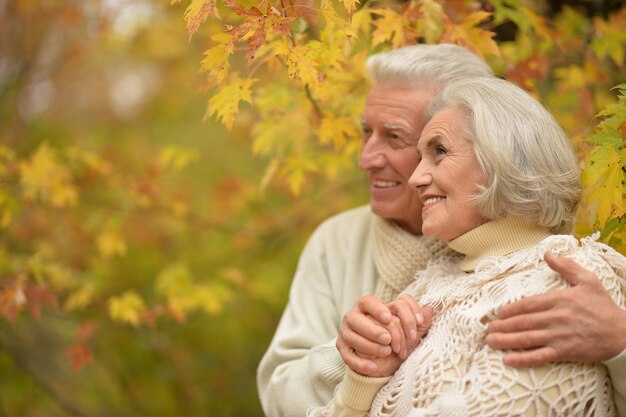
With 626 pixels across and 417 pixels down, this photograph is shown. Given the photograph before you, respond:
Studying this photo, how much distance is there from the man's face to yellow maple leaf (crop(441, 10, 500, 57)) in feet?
1.15

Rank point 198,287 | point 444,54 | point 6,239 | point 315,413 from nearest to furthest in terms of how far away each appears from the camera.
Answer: point 315,413
point 444,54
point 198,287
point 6,239

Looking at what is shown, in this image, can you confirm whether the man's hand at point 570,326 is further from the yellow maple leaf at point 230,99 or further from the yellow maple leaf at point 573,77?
the yellow maple leaf at point 573,77

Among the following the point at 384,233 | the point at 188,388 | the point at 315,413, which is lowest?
the point at 188,388

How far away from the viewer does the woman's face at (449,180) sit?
1911mm

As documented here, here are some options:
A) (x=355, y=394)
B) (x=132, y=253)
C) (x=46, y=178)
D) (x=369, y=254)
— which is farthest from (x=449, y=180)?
(x=132, y=253)

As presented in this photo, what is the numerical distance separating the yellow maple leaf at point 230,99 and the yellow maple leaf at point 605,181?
1029 mm

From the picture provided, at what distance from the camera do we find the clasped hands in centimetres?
179

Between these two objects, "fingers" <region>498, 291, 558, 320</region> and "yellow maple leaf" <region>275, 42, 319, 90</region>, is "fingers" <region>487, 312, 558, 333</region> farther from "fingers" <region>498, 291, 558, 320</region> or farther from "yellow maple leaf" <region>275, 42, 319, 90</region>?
"yellow maple leaf" <region>275, 42, 319, 90</region>

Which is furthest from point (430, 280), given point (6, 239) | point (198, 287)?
point (6, 239)

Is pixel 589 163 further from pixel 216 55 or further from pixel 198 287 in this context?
pixel 198 287

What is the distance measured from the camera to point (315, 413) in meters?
2.03

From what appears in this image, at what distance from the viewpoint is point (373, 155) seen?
243 centimetres

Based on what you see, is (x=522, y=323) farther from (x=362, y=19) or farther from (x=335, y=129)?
(x=362, y=19)

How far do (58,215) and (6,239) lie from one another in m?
0.45
